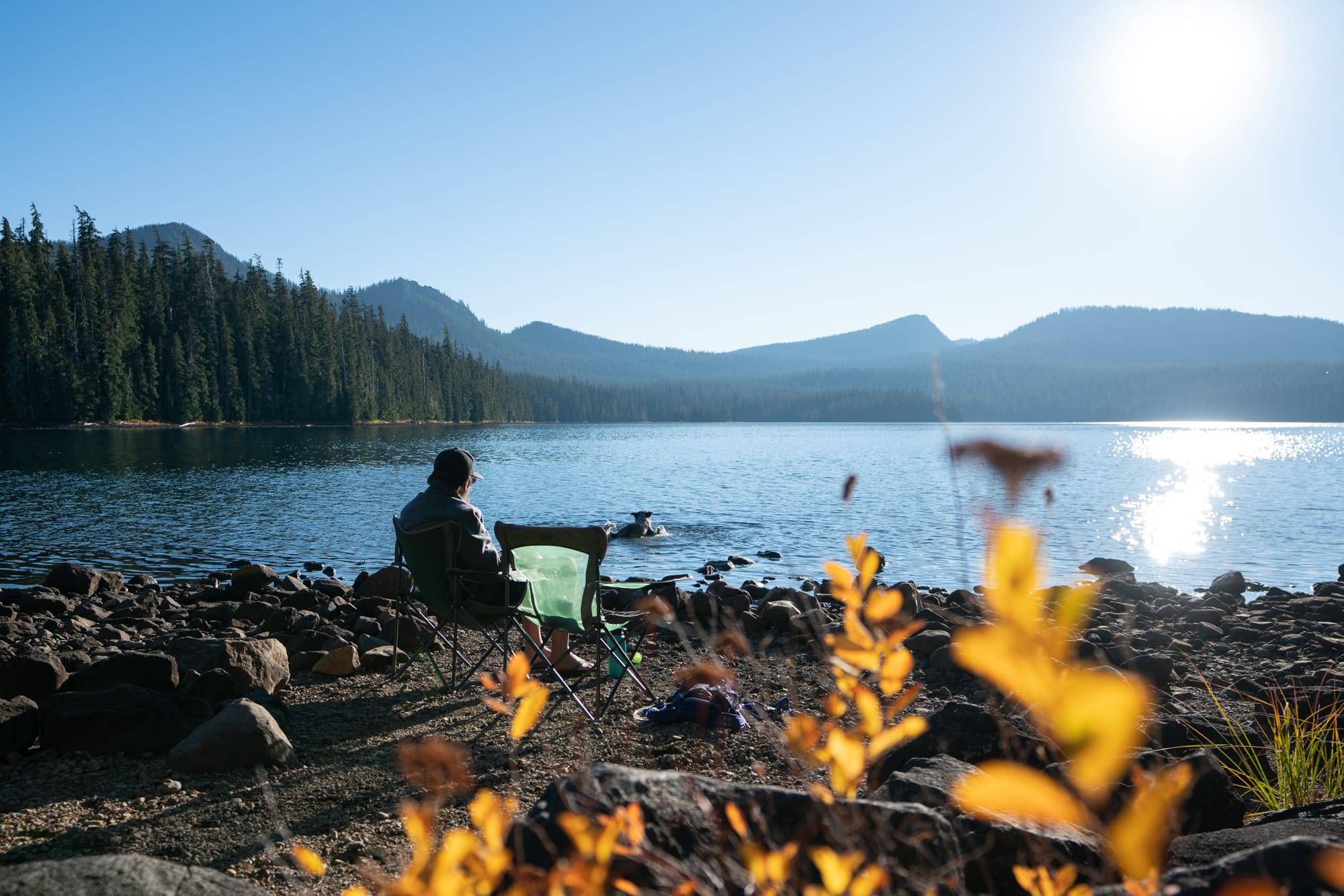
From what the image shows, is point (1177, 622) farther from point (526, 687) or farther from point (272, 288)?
point (272, 288)

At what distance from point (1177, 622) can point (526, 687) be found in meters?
9.37

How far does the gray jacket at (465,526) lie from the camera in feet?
17.1

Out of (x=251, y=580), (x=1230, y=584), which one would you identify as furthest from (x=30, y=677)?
(x=1230, y=584)

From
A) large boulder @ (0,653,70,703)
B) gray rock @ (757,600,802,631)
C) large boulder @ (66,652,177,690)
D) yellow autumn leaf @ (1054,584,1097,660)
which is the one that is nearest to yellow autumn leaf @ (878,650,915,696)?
yellow autumn leaf @ (1054,584,1097,660)

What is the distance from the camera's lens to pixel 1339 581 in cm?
1213

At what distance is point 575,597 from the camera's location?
18.1 ft

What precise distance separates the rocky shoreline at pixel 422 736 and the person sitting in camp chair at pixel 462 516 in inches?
28.2

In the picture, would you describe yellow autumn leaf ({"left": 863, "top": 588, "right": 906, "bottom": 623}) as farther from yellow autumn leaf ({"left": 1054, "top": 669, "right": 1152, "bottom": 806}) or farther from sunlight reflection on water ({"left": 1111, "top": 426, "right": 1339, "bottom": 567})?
sunlight reflection on water ({"left": 1111, "top": 426, "right": 1339, "bottom": 567})

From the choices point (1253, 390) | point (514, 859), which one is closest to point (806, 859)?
point (514, 859)

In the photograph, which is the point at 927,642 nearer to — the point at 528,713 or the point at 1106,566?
the point at 528,713

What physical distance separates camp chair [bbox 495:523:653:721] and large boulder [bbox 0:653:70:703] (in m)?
2.65

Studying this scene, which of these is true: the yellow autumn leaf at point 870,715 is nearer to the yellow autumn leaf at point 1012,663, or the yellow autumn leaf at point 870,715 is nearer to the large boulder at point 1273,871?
the yellow autumn leaf at point 1012,663

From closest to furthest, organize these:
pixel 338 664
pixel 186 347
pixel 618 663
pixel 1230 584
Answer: pixel 618 663 → pixel 338 664 → pixel 1230 584 → pixel 186 347

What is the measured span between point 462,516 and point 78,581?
8.41m
